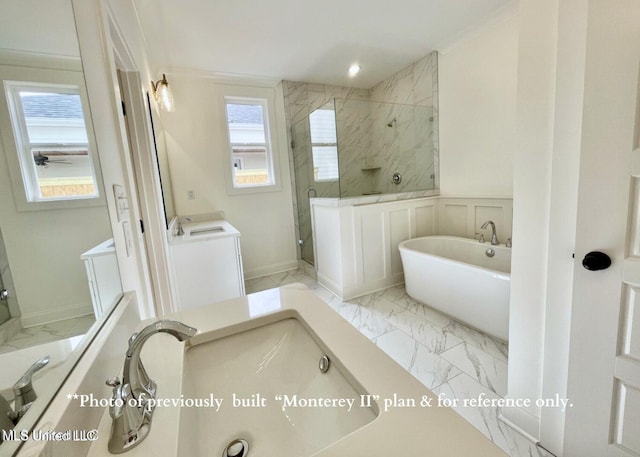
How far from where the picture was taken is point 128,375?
520mm

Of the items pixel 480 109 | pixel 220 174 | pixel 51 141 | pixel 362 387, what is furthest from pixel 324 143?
pixel 362 387

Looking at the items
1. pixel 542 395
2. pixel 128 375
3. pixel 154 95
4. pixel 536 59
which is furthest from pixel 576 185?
pixel 154 95

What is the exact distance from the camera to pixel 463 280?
7.07ft

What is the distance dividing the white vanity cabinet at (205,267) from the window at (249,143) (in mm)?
1442

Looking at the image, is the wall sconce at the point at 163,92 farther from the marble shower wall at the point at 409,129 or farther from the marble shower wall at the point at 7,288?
the marble shower wall at the point at 7,288

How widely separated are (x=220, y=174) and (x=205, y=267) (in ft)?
5.22

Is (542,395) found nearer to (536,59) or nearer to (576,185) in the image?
(576,185)

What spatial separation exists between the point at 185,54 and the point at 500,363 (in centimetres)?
392

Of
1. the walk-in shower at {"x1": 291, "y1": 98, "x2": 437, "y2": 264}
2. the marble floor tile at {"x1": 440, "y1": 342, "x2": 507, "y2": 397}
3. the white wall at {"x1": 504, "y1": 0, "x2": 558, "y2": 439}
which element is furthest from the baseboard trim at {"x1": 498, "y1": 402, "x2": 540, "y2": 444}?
the walk-in shower at {"x1": 291, "y1": 98, "x2": 437, "y2": 264}

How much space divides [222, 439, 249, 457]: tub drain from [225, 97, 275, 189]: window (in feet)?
10.7

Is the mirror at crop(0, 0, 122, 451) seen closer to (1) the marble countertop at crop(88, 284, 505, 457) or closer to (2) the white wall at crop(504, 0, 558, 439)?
(1) the marble countertop at crop(88, 284, 505, 457)

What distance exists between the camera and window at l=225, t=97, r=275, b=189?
358 centimetres

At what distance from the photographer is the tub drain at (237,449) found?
686 mm

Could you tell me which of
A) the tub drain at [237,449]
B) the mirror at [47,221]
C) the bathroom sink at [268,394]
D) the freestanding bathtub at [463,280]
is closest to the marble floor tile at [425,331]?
the freestanding bathtub at [463,280]
